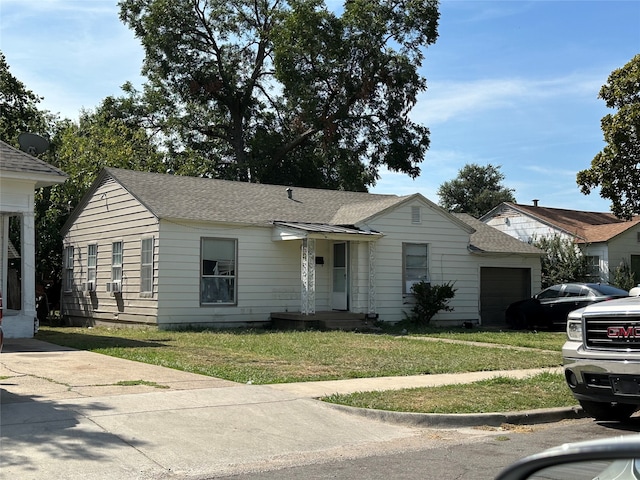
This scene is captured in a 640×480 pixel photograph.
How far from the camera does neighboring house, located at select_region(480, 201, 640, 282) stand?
28.7 metres

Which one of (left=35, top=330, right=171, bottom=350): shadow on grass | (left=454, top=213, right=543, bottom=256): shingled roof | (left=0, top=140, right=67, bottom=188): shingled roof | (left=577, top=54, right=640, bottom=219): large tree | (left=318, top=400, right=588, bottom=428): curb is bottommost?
(left=318, top=400, right=588, bottom=428): curb

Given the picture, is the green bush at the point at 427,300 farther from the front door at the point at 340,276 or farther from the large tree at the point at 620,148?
the large tree at the point at 620,148

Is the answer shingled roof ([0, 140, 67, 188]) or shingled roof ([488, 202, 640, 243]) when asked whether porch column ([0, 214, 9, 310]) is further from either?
shingled roof ([488, 202, 640, 243])

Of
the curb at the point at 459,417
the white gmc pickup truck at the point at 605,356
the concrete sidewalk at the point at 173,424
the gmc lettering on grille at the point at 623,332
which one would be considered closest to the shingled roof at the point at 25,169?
the concrete sidewalk at the point at 173,424

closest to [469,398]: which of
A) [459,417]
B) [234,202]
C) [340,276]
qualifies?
[459,417]

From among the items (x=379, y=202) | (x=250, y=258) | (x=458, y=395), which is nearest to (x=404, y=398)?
(x=458, y=395)

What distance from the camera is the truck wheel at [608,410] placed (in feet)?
26.6

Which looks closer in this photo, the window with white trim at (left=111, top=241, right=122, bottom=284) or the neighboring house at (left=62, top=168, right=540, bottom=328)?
the neighboring house at (left=62, top=168, right=540, bottom=328)

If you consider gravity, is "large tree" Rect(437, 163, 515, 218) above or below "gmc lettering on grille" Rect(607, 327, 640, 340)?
above

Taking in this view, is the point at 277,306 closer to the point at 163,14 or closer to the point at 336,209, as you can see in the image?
the point at 336,209

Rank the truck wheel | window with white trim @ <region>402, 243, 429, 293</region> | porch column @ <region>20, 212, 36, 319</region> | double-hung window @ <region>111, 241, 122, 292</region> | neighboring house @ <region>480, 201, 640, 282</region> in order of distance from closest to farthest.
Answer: the truck wheel, porch column @ <region>20, 212, 36, 319</region>, double-hung window @ <region>111, 241, 122, 292</region>, window with white trim @ <region>402, 243, 429, 293</region>, neighboring house @ <region>480, 201, 640, 282</region>

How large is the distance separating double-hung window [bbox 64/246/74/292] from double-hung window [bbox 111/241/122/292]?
3.45 m

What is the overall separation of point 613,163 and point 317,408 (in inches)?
784

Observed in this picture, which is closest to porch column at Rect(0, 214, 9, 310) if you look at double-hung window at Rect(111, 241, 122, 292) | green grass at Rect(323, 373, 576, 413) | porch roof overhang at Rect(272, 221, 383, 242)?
double-hung window at Rect(111, 241, 122, 292)
